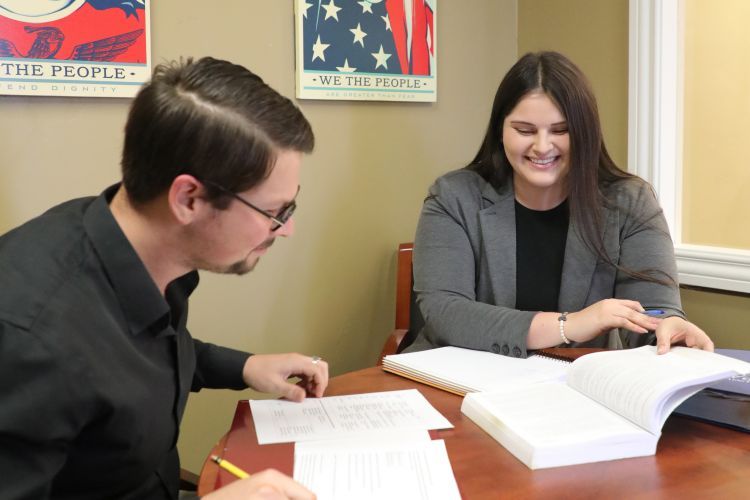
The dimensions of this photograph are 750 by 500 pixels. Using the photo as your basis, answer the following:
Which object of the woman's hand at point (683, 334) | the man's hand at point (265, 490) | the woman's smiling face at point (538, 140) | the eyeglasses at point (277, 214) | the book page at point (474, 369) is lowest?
the man's hand at point (265, 490)

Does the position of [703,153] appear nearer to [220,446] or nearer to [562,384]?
[562,384]

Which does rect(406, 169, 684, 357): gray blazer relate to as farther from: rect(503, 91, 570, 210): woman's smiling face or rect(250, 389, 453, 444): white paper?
rect(250, 389, 453, 444): white paper

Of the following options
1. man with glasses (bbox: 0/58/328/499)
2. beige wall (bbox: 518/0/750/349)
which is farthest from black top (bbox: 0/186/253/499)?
beige wall (bbox: 518/0/750/349)

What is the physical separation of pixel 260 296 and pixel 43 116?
80cm

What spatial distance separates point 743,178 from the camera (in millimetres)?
2375

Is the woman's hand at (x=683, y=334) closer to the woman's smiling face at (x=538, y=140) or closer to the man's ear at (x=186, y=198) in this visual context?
the woman's smiling face at (x=538, y=140)

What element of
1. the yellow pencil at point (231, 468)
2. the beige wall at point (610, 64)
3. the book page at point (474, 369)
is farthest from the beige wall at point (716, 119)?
the yellow pencil at point (231, 468)

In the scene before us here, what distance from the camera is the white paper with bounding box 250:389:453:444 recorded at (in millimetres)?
1197

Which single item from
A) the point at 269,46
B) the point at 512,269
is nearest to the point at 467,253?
the point at 512,269

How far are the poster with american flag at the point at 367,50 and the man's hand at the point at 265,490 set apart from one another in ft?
5.13

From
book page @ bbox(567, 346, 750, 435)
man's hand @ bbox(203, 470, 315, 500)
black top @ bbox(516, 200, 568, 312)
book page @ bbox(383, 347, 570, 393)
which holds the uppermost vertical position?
black top @ bbox(516, 200, 568, 312)

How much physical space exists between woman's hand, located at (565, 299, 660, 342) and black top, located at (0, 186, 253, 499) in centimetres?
84

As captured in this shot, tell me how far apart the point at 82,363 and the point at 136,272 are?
0.51 ft

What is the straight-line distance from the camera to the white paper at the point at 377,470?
0.99 m
